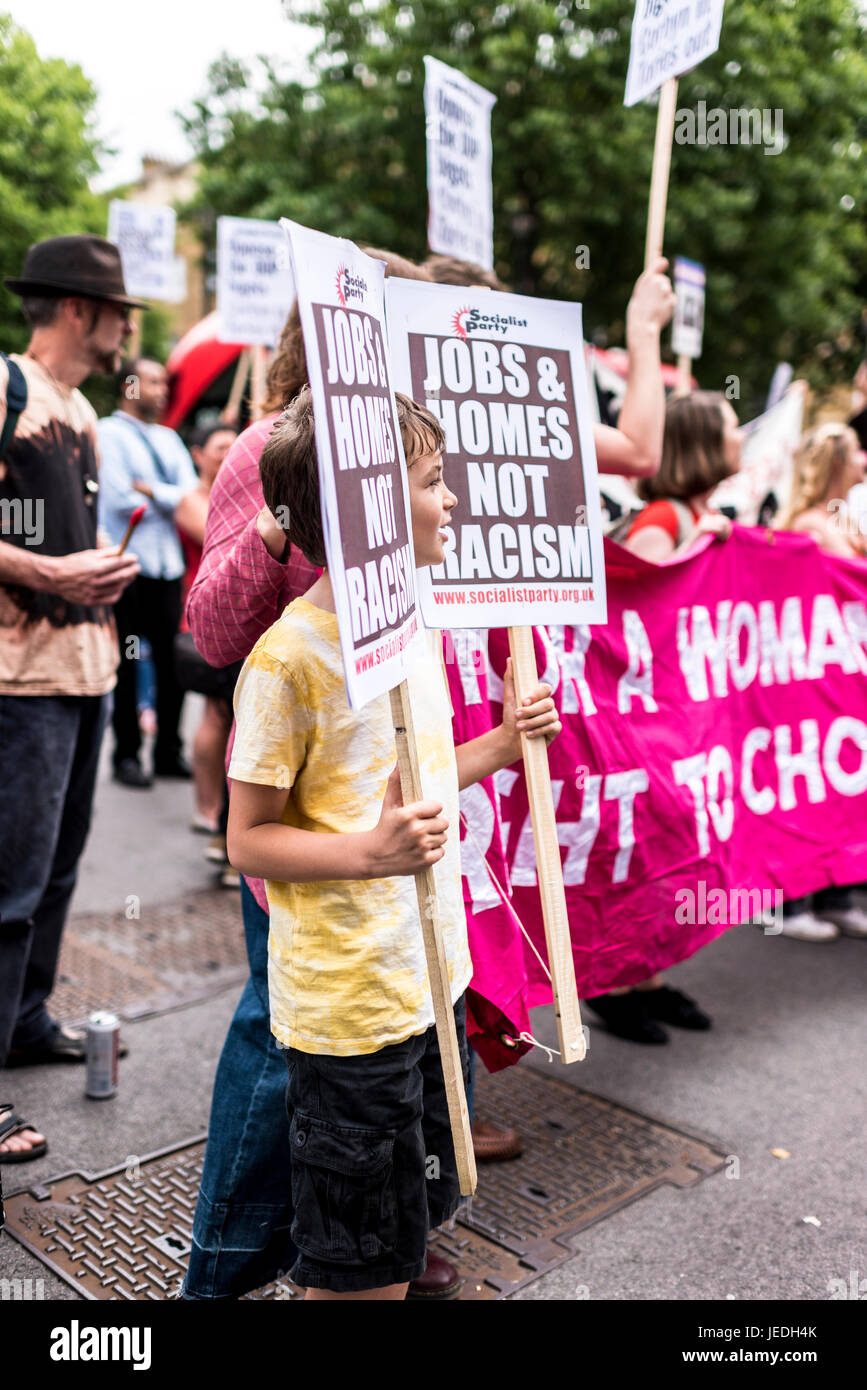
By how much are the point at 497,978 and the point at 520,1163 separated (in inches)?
31.1

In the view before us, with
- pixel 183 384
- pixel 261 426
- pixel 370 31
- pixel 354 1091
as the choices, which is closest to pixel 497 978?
pixel 354 1091

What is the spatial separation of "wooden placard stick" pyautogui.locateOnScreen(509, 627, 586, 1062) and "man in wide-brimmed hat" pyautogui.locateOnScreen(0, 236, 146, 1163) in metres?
1.40

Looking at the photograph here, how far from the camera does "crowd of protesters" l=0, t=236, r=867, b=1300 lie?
2.00 m

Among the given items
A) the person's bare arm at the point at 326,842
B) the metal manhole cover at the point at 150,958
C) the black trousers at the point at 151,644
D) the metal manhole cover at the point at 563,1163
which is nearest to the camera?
the person's bare arm at the point at 326,842

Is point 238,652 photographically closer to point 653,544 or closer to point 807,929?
point 653,544

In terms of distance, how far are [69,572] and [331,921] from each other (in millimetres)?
1612

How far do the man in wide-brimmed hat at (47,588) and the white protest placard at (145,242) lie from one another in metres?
5.51

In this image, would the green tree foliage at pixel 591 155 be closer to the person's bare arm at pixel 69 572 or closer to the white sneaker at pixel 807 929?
the white sneaker at pixel 807 929

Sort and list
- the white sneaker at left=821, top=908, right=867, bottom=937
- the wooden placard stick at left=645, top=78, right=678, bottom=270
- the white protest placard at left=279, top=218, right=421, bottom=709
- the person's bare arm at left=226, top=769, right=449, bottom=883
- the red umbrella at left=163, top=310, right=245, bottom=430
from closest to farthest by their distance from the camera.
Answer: the white protest placard at left=279, top=218, right=421, bottom=709
the person's bare arm at left=226, top=769, right=449, bottom=883
the wooden placard stick at left=645, top=78, right=678, bottom=270
the white sneaker at left=821, top=908, right=867, bottom=937
the red umbrella at left=163, top=310, right=245, bottom=430

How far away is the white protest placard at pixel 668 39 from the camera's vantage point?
11.4ft

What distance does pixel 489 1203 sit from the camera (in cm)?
310

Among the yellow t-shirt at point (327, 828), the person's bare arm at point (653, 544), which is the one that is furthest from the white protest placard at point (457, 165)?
the yellow t-shirt at point (327, 828)

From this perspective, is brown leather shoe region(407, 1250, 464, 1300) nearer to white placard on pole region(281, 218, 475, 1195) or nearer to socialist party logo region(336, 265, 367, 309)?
white placard on pole region(281, 218, 475, 1195)

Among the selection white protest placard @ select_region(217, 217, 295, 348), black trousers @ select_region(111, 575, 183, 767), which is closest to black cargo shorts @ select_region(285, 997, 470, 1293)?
black trousers @ select_region(111, 575, 183, 767)
